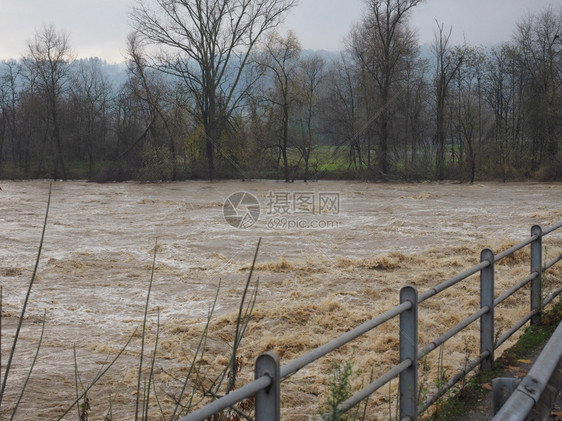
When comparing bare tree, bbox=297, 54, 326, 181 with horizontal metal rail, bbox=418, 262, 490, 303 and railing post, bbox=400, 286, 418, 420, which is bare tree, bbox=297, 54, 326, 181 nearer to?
horizontal metal rail, bbox=418, 262, 490, 303

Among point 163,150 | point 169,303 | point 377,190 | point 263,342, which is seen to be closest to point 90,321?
point 169,303

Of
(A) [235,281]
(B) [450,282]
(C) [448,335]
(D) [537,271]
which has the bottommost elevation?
(A) [235,281]

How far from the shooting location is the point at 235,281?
46.9 ft

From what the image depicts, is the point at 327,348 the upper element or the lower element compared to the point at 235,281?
upper

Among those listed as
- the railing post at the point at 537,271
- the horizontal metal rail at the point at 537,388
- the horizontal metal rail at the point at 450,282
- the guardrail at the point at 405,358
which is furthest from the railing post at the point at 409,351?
the railing post at the point at 537,271

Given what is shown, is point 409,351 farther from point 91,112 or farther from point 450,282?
point 91,112

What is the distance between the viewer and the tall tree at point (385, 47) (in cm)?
4278

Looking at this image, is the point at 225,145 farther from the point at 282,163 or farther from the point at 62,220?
the point at 62,220

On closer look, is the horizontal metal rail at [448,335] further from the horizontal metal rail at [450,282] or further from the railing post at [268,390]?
the railing post at [268,390]

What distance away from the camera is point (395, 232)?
2083cm

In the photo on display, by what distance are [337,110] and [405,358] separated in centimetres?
4713

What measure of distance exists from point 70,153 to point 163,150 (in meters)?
15.7
